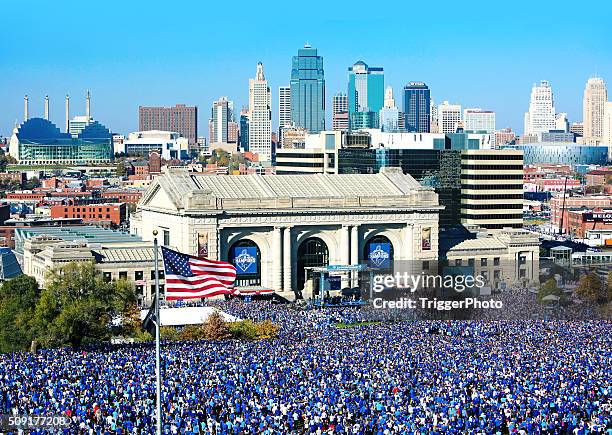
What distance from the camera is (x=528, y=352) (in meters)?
67.6

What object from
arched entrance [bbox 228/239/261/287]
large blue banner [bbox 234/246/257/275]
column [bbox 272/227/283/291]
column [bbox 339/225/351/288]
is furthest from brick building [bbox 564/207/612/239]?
large blue banner [bbox 234/246/257/275]

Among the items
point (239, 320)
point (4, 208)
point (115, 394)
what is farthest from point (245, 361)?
point (4, 208)

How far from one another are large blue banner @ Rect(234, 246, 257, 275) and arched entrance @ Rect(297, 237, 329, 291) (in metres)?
4.37

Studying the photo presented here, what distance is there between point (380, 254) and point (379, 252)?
0.21 meters

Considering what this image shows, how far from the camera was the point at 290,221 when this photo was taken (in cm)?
11188

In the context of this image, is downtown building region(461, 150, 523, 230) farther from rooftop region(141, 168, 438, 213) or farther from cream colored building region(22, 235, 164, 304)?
cream colored building region(22, 235, 164, 304)

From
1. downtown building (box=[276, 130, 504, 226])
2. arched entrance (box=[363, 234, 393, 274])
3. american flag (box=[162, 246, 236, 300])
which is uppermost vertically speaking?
downtown building (box=[276, 130, 504, 226])

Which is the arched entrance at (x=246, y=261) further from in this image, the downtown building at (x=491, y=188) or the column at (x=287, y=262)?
the downtown building at (x=491, y=188)

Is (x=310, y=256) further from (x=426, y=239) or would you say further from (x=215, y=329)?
(x=215, y=329)

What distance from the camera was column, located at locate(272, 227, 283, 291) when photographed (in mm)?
110875

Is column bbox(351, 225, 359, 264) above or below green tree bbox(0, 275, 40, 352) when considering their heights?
above

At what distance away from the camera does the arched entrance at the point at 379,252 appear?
116m

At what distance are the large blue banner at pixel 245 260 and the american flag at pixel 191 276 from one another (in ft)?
216

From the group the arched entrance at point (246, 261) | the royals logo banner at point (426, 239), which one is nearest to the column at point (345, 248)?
the arched entrance at point (246, 261)
